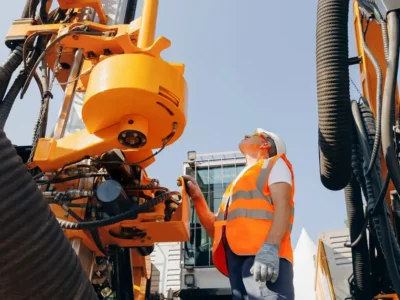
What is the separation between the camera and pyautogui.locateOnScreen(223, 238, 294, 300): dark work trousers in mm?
2395

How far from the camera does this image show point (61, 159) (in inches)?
118

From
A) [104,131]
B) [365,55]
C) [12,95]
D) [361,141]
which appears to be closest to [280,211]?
[104,131]

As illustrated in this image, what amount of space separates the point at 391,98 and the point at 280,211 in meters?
0.91

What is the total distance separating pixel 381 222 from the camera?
3.17 meters

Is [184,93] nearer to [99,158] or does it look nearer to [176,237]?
[99,158]

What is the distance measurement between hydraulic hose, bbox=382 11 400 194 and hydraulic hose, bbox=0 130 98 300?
143cm

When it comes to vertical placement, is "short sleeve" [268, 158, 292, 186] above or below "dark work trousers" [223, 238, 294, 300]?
above

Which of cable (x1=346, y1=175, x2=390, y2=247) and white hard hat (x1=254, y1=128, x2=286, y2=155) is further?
white hard hat (x1=254, y1=128, x2=286, y2=155)

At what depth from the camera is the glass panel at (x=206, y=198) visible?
35.2ft

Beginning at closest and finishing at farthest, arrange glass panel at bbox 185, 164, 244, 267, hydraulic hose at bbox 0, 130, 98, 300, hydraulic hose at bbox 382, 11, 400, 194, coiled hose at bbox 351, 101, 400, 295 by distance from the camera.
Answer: hydraulic hose at bbox 0, 130, 98, 300, hydraulic hose at bbox 382, 11, 400, 194, coiled hose at bbox 351, 101, 400, 295, glass panel at bbox 185, 164, 244, 267

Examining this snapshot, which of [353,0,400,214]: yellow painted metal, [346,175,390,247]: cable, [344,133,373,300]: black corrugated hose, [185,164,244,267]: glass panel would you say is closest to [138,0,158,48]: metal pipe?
[346,175,390,247]: cable

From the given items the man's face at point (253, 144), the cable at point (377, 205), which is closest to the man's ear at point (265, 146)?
the man's face at point (253, 144)

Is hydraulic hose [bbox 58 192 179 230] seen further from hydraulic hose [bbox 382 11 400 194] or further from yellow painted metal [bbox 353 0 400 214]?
yellow painted metal [bbox 353 0 400 214]

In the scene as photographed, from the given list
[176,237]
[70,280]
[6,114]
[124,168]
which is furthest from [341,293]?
[70,280]
